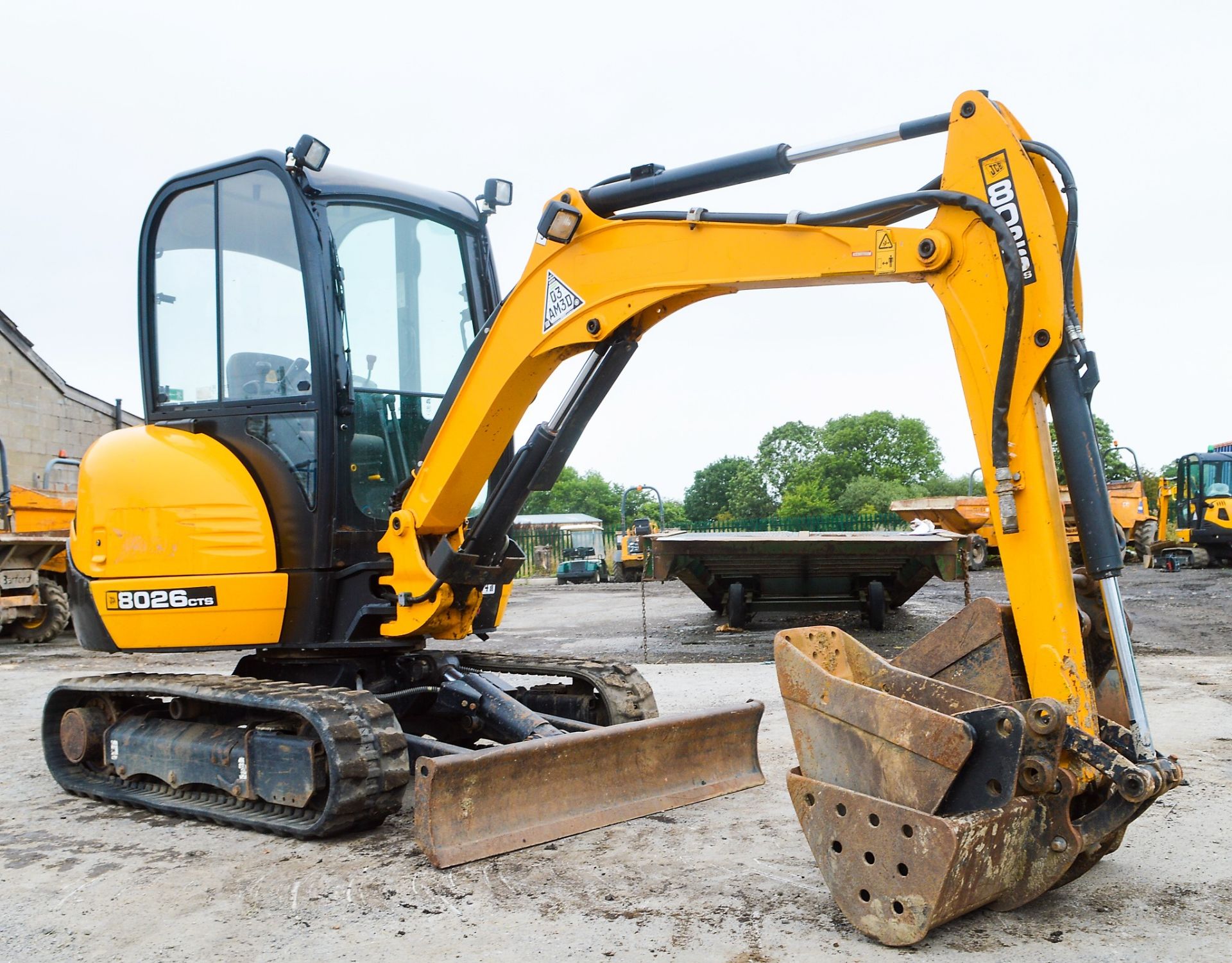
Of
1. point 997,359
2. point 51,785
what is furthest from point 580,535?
point 997,359

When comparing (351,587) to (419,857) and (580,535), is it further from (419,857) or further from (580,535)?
(580,535)

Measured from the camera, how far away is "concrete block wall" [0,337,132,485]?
2331cm

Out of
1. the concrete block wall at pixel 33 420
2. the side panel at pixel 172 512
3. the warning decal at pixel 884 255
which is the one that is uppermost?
the concrete block wall at pixel 33 420

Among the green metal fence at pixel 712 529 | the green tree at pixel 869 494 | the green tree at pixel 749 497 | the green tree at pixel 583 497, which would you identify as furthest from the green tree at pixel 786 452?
the green metal fence at pixel 712 529

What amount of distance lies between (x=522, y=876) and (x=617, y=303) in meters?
2.17

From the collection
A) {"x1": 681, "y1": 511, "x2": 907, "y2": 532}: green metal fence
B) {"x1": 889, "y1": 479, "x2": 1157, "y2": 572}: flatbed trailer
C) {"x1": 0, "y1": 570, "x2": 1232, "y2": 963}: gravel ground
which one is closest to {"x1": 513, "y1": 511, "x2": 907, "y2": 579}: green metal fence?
{"x1": 681, "y1": 511, "x2": 907, "y2": 532}: green metal fence

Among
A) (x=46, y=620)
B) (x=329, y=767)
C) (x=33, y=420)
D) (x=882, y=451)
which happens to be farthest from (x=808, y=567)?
(x=882, y=451)

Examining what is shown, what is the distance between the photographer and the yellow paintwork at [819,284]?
3318mm

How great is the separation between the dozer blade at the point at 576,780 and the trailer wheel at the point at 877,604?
21.9 ft

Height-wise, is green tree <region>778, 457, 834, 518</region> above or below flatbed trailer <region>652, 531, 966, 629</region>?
above

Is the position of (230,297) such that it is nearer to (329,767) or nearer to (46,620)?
(329,767)

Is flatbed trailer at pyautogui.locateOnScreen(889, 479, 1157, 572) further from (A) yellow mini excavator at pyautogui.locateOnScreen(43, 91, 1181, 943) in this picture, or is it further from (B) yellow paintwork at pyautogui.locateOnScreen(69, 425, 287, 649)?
(B) yellow paintwork at pyautogui.locateOnScreen(69, 425, 287, 649)

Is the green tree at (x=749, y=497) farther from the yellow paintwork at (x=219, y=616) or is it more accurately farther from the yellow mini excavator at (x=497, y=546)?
the yellow paintwork at (x=219, y=616)

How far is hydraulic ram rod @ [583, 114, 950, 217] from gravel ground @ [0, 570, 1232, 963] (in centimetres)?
247
